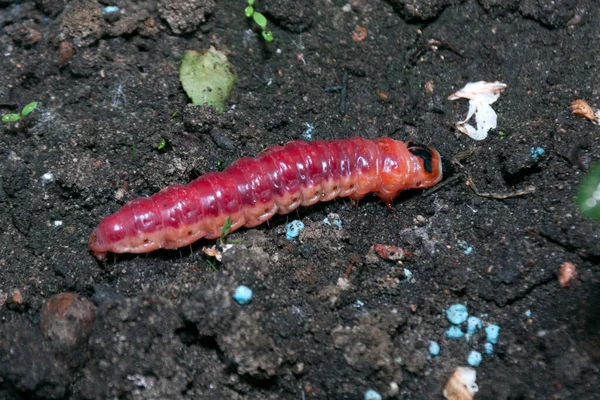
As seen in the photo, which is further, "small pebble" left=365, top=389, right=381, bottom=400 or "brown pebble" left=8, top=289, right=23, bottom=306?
"brown pebble" left=8, top=289, right=23, bottom=306

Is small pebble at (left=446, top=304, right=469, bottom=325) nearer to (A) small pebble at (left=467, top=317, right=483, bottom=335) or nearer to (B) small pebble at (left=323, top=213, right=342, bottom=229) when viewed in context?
(A) small pebble at (left=467, top=317, right=483, bottom=335)

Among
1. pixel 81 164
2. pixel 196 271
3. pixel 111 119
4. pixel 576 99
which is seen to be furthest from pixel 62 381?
pixel 576 99

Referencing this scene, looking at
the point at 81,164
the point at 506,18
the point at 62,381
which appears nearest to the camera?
the point at 62,381

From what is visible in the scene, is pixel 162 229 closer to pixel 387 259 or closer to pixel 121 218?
pixel 121 218

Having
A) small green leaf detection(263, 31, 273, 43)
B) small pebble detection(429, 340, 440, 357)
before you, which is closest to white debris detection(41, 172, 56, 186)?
small green leaf detection(263, 31, 273, 43)

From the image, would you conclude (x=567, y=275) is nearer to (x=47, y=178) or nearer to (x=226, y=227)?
(x=226, y=227)

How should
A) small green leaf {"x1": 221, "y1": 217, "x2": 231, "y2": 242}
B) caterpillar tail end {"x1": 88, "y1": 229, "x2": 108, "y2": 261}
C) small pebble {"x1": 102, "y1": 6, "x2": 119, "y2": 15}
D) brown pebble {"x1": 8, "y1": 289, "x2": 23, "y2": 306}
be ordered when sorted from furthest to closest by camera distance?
small pebble {"x1": 102, "y1": 6, "x2": 119, "y2": 15} → small green leaf {"x1": 221, "y1": 217, "x2": 231, "y2": 242} → caterpillar tail end {"x1": 88, "y1": 229, "x2": 108, "y2": 261} → brown pebble {"x1": 8, "y1": 289, "x2": 23, "y2": 306}

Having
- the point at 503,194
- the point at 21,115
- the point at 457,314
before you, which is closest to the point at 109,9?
the point at 21,115
